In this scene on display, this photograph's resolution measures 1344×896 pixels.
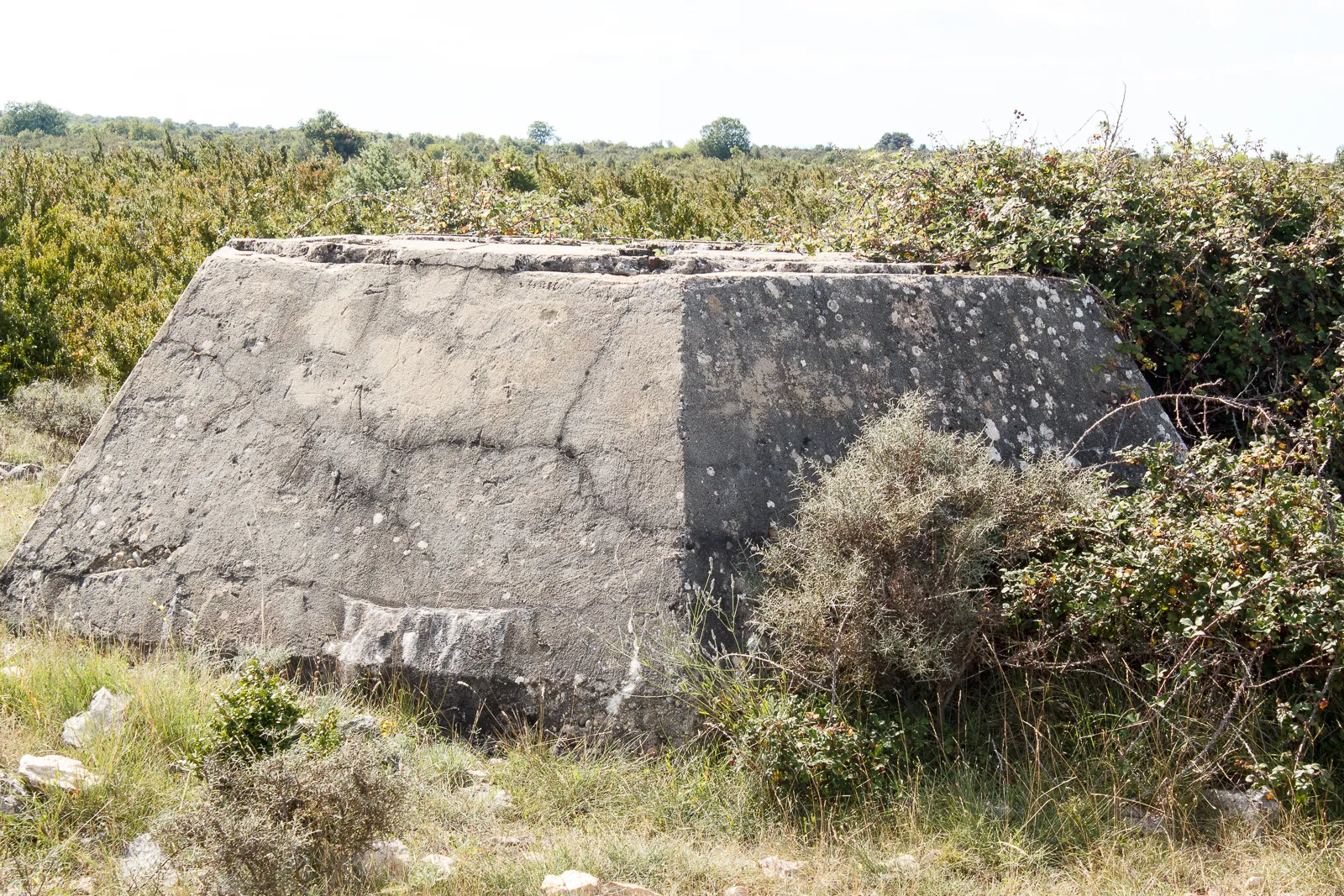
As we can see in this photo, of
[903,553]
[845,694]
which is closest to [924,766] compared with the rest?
[845,694]

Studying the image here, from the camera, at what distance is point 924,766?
3.14 m

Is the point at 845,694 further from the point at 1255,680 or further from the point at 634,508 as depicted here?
the point at 1255,680

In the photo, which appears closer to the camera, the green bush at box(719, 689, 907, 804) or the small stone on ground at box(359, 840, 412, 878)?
the small stone on ground at box(359, 840, 412, 878)

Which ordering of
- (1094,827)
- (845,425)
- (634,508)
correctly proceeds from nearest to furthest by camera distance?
(1094,827) → (634,508) → (845,425)

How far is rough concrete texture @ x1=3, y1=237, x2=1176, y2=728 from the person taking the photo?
11.7 ft

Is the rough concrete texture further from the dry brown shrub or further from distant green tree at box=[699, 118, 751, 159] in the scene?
distant green tree at box=[699, 118, 751, 159]

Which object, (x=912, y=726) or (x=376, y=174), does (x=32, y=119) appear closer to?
(x=376, y=174)

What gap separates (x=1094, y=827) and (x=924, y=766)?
0.51m

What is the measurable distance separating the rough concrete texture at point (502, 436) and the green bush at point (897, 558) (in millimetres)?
283

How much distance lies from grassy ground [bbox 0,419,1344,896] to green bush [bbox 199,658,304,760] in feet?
0.53

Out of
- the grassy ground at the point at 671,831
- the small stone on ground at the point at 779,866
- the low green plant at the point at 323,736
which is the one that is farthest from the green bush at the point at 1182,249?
the low green plant at the point at 323,736

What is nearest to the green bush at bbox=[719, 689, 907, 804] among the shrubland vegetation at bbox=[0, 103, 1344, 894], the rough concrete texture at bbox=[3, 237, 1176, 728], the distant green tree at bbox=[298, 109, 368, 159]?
the shrubland vegetation at bbox=[0, 103, 1344, 894]

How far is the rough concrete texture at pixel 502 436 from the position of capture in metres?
3.57

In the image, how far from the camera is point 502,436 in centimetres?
389
